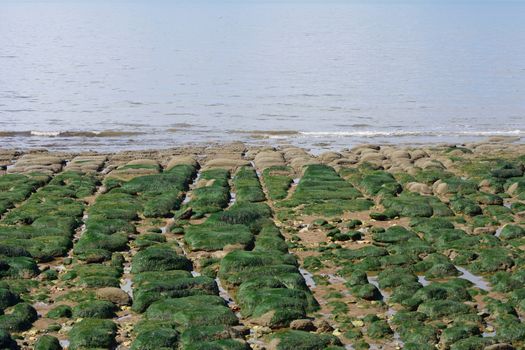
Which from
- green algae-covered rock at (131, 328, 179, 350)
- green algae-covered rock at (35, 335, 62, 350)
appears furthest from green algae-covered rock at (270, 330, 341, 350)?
green algae-covered rock at (35, 335, 62, 350)

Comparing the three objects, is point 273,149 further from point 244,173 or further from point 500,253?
point 500,253

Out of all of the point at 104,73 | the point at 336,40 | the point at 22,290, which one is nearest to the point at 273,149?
the point at 22,290

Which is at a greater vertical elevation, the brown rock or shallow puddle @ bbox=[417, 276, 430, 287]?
shallow puddle @ bbox=[417, 276, 430, 287]

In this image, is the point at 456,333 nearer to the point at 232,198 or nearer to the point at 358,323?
the point at 358,323

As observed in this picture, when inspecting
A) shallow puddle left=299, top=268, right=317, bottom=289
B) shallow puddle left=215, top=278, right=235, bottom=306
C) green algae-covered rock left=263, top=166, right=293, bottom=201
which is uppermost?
green algae-covered rock left=263, top=166, right=293, bottom=201

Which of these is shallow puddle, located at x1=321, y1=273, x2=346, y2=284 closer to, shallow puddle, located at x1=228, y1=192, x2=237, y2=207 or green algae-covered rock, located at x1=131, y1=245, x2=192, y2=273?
green algae-covered rock, located at x1=131, y1=245, x2=192, y2=273

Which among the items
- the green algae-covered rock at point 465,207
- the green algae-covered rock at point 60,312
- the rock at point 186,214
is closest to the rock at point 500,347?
the green algae-covered rock at point 60,312

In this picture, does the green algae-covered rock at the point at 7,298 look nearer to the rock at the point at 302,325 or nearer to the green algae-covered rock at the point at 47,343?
the green algae-covered rock at the point at 47,343

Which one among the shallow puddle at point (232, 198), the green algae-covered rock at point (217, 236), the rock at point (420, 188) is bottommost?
the green algae-covered rock at point (217, 236)
